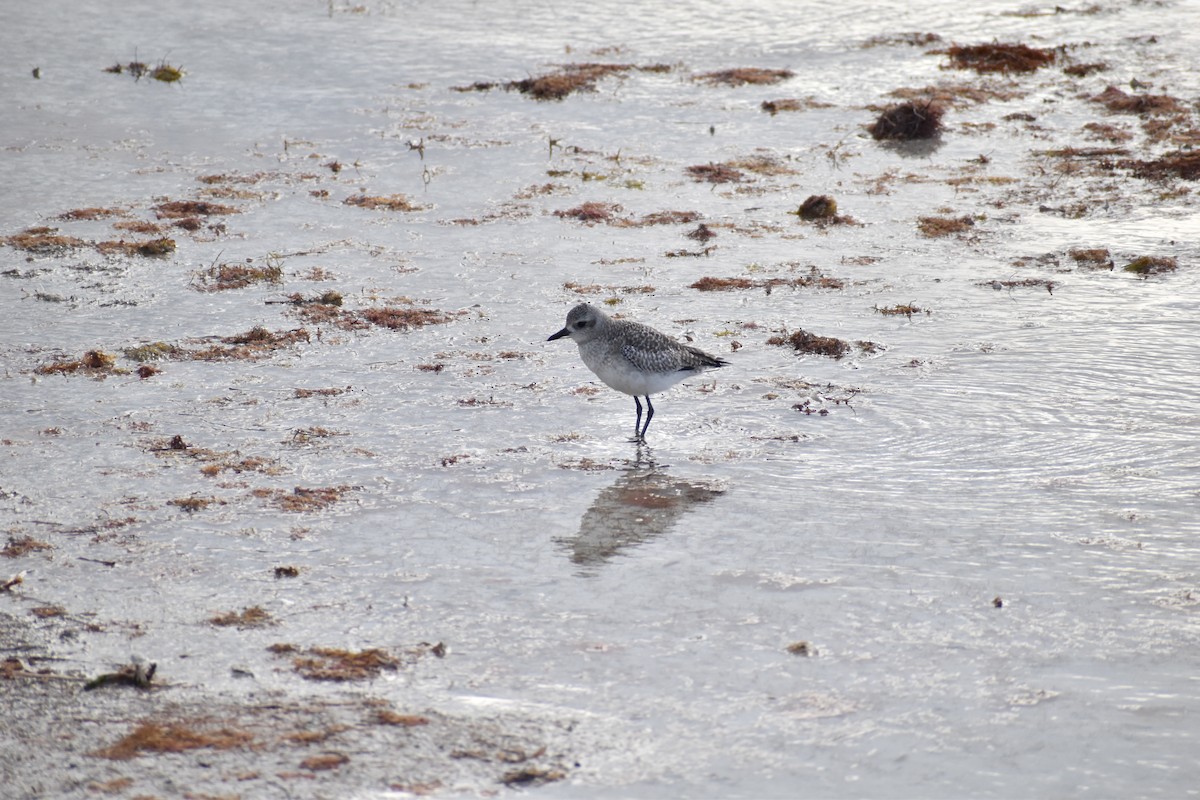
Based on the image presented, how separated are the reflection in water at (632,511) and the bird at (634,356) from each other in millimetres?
733

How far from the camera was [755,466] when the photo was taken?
29.6 ft

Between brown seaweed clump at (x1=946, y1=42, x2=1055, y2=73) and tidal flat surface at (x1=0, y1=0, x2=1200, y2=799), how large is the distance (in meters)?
1.14

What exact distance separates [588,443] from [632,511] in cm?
120

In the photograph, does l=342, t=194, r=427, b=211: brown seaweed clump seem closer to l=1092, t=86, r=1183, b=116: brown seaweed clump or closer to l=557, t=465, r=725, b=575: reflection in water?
l=557, t=465, r=725, b=575: reflection in water

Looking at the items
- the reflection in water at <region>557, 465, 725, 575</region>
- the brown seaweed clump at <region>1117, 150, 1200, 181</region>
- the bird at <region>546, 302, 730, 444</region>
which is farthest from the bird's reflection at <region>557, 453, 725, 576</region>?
the brown seaweed clump at <region>1117, 150, 1200, 181</region>

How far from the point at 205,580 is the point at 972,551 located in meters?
4.47

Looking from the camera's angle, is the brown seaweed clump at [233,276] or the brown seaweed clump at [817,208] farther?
the brown seaweed clump at [817,208]

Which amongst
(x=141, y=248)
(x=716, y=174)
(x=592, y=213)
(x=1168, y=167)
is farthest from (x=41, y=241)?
(x=1168, y=167)

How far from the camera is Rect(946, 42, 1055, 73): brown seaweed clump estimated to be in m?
20.5

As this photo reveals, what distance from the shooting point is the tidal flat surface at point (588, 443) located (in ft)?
19.7

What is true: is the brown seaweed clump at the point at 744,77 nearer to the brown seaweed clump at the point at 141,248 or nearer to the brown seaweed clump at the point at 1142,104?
the brown seaweed clump at the point at 1142,104

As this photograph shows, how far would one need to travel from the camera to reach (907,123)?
55.8 feet

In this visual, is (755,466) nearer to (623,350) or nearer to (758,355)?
(623,350)

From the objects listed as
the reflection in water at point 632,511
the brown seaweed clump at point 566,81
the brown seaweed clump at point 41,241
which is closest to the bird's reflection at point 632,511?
the reflection in water at point 632,511
